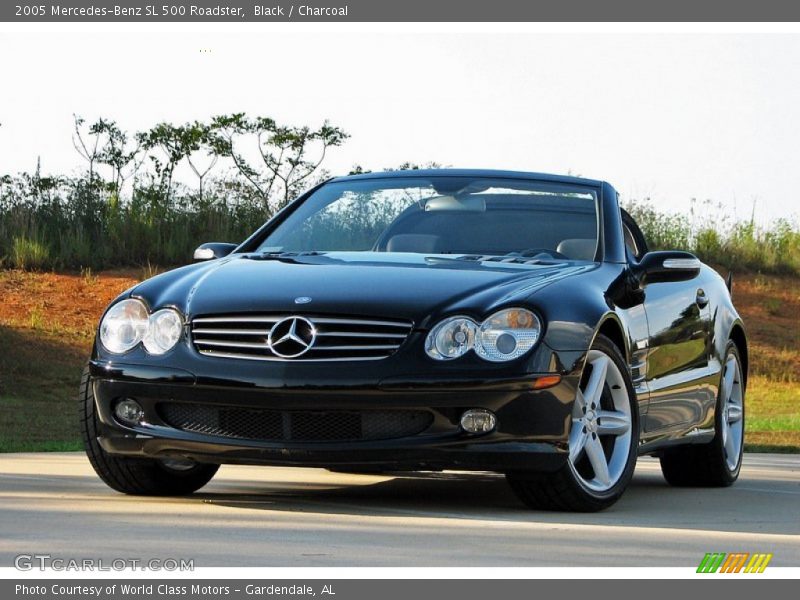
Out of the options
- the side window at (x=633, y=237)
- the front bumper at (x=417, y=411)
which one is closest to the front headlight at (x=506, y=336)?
the front bumper at (x=417, y=411)

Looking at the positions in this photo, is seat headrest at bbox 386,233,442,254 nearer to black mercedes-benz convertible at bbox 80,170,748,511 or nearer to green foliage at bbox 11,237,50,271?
black mercedes-benz convertible at bbox 80,170,748,511

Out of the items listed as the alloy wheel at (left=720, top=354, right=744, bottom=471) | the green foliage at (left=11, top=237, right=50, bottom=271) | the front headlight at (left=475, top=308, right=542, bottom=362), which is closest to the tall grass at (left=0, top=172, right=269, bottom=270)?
the green foliage at (left=11, top=237, right=50, bottom=271)

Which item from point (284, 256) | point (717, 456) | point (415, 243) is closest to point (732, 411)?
point (717, 456)

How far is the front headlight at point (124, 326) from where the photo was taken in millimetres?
6879

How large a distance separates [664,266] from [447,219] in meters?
1.06

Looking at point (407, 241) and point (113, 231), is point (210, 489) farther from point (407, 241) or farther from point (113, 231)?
point (113, 231)

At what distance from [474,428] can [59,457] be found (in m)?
4.08

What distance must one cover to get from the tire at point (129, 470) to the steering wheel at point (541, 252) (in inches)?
69.7

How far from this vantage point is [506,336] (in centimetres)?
654

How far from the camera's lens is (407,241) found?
8.01 metres

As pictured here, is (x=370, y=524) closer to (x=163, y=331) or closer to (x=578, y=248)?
(x=163, y=331)

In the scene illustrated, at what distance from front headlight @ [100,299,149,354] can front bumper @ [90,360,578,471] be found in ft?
0.88
